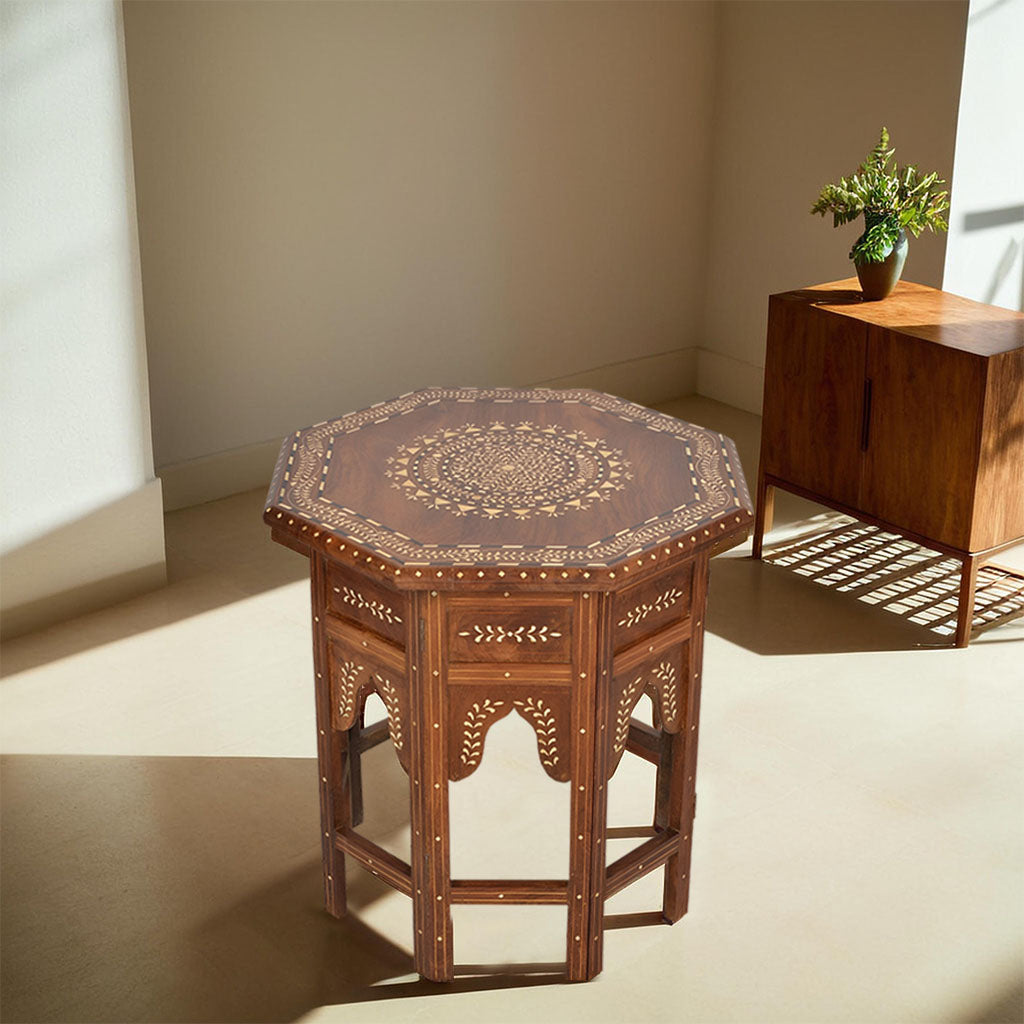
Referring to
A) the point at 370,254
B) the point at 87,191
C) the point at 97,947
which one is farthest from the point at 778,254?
the point at 97,947

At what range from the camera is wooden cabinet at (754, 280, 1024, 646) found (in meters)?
4.34

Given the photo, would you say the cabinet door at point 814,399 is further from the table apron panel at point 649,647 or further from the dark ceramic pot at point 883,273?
the table apron panel at point 649,647

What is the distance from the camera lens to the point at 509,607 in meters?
2.68

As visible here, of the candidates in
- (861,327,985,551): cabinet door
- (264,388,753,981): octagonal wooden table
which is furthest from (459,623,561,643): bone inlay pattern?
(861,327,985,551): cabinet door

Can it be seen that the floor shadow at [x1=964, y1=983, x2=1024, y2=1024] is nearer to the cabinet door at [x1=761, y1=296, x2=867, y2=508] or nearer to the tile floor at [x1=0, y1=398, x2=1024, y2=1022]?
the tile floor at [x1=0, y1=398, x2=1024, y2=1022]

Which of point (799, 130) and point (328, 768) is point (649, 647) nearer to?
point (328, 768)

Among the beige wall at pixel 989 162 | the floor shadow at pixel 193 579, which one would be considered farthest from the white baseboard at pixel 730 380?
the floor shadow at pixel 193 579

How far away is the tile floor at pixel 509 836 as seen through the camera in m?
3.01

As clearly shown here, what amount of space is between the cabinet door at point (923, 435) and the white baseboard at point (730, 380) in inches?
72.2

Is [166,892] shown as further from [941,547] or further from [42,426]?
[941,547]

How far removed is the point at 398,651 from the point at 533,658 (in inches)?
10.7

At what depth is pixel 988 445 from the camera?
4.32 metres

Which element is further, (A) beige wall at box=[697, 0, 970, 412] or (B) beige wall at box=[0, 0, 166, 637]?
(A) beige wall at box=[697, 0, 970, 412]

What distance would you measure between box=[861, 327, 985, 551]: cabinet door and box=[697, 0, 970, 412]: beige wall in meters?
1.16
